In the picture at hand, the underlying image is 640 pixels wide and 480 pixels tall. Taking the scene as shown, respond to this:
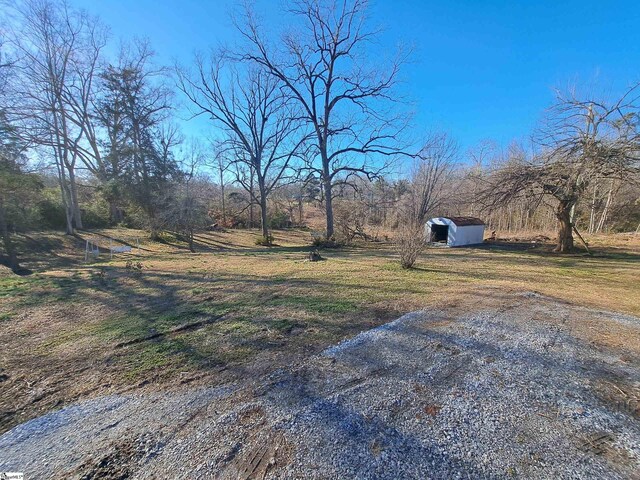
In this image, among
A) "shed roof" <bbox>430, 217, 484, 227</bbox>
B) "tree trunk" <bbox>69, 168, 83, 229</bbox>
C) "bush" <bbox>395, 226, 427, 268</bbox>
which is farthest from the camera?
"tree trunk" <bbox>69, 168, 83, 229</bbox>

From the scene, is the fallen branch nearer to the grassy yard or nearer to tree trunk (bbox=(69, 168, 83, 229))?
the grassy yard

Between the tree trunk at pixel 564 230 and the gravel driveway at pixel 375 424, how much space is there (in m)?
11.9

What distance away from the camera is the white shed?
1578 cm

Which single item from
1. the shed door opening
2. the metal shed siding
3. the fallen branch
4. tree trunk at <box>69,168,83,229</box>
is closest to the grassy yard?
the fallen branch

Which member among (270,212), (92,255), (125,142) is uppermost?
(125,142)

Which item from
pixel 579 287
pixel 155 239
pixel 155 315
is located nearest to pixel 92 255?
pixel 155 239

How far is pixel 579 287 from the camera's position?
617 cm

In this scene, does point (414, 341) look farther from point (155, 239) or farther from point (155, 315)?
point (155, 239)

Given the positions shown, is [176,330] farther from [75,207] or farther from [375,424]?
[75,207]

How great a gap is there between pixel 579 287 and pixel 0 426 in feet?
32.2

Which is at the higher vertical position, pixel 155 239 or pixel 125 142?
pixel 125 142

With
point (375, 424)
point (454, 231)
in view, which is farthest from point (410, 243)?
point (454, 231)

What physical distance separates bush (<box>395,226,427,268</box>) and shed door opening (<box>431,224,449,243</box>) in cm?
1013

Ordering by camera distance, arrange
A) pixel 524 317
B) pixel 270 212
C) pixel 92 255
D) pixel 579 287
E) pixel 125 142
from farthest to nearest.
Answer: pixel 270 212, pixel 125 142, pixel 92 255, pixel 579 287, pixel 524 317
